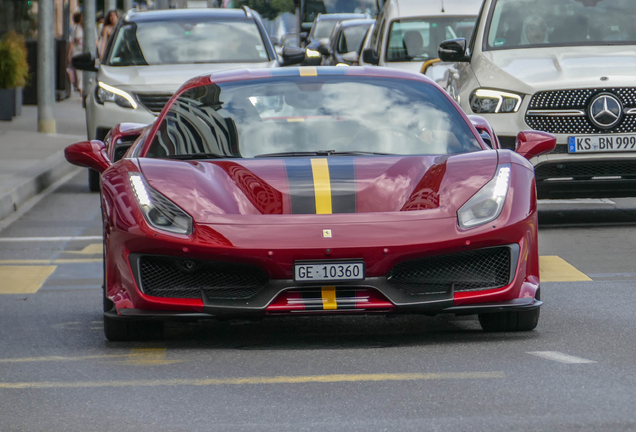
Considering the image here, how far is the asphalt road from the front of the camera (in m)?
4.64

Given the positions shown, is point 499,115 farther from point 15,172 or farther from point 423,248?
point 15,172

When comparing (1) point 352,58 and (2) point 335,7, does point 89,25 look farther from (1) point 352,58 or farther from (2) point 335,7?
(2) point 335,7

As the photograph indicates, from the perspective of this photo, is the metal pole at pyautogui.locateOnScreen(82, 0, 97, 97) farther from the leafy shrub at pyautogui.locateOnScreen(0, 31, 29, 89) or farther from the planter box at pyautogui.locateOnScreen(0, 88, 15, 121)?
the leafy shrub at pyautogui.locateOnScreen(0, 31, 29, 89)

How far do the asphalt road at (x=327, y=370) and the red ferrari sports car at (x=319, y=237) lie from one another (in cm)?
21

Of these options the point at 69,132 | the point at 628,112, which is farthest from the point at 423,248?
the point at 69,132

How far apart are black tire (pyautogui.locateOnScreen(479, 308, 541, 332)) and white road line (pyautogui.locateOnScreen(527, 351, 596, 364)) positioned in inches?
19.4

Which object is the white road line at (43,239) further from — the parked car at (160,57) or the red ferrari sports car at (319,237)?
the red ferrari sports car at (319,237)

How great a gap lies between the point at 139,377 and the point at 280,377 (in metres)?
0.58

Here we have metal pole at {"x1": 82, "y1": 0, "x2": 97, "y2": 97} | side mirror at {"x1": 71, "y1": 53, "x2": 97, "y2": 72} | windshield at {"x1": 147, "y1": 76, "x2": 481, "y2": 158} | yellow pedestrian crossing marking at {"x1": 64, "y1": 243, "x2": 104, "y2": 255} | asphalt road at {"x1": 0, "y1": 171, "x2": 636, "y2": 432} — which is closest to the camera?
asphalt road at {"x1": 0, "y1": 171, "x2": 636, "y2": 432}

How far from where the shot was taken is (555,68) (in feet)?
34.7

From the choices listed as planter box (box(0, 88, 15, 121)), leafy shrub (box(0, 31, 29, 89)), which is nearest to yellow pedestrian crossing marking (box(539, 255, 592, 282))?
leafy shrub (box(0, 31, 29, 89))

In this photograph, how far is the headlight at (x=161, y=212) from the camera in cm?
596

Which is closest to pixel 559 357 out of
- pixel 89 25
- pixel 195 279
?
pixel 195 279

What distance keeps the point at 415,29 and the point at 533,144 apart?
35.5 feet
